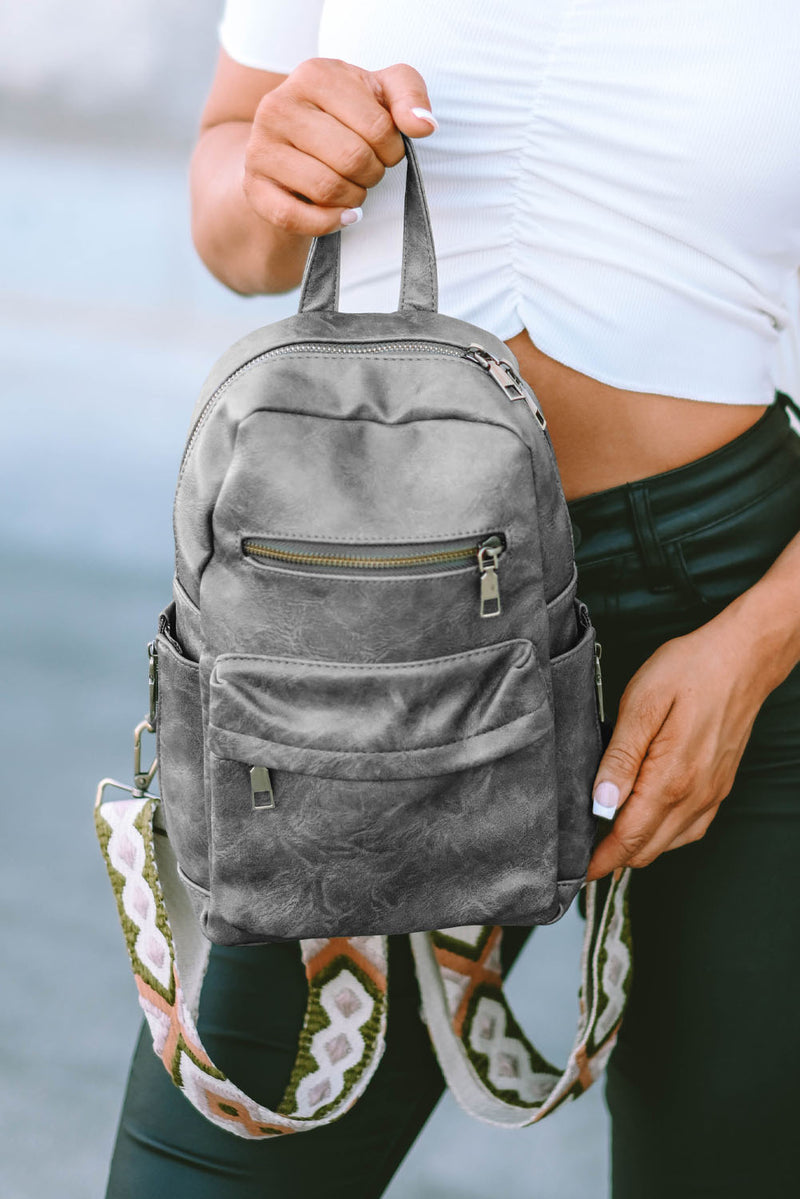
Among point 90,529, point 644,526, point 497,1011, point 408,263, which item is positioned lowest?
point 497,1011

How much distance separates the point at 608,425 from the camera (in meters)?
0.89

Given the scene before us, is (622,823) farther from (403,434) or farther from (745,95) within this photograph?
(745,95)

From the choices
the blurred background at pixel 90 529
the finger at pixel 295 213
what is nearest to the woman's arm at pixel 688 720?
the finger at pixel 295 213

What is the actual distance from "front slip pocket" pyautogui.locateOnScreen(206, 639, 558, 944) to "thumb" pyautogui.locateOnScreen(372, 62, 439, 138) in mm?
321

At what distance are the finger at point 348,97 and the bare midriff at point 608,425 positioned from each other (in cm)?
19

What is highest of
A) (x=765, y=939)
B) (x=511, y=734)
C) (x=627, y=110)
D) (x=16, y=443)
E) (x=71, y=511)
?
(x=16, y=443)

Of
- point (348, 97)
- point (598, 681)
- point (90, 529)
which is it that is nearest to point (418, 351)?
point (348, 97)

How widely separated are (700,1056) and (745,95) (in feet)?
2.31

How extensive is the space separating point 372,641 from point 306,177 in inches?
11.5

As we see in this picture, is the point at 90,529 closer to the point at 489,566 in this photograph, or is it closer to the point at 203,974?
the point at 203,974

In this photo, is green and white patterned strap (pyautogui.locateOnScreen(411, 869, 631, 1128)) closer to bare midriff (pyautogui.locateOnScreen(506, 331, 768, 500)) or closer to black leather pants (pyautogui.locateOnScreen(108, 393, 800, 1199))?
black leather pants (pyautogui.locateOnScreen(108, 393, 800, 1199))

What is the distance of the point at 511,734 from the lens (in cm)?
76

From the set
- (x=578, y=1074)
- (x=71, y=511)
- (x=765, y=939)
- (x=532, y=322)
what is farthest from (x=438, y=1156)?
(x=71, y=511)

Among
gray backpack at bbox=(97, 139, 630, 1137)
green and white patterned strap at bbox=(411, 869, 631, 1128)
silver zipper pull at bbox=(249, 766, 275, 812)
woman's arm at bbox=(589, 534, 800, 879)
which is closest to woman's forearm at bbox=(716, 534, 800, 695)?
woman's arm at bbox=(589, 534, 800, 879)
